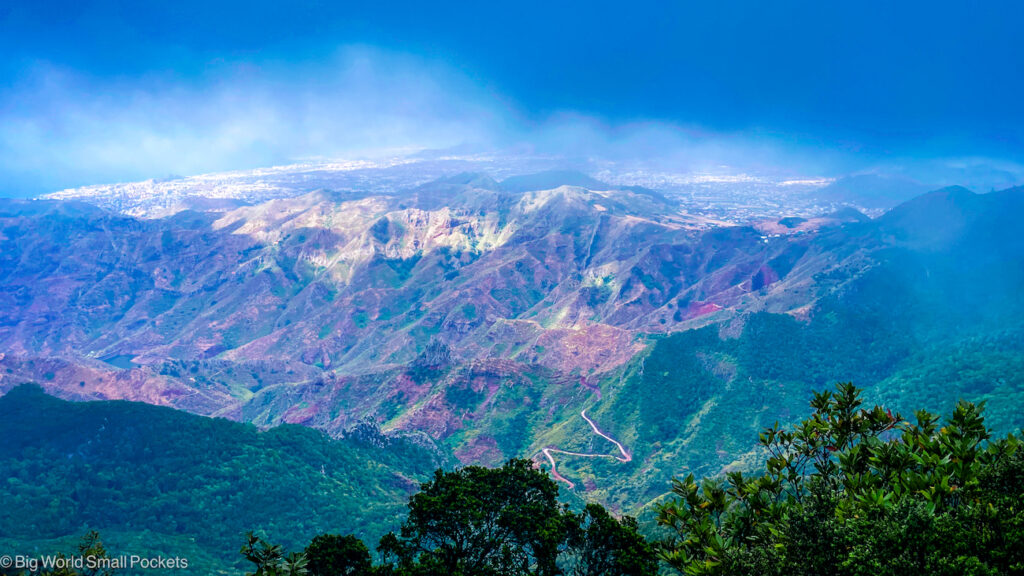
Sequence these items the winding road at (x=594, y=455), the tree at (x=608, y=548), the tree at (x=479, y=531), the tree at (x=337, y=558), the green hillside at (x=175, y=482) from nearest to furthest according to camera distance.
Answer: the tree at (x=608, y=548), the tree at (x=479, y=531), the tree at (x=337, y=558), the green hillside at (x=175, y=482), the winding road at (x=594, y=455)

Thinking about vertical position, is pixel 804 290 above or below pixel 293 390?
above

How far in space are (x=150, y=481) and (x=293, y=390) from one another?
79.9m

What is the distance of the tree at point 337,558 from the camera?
3381 centimetres

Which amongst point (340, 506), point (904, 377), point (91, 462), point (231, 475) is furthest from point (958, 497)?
point (904, 377)

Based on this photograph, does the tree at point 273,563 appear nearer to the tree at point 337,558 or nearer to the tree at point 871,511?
the tree at point 337,558

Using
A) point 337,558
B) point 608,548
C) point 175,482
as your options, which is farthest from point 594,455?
point 337,558

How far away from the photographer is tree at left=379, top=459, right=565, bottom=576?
3238cm

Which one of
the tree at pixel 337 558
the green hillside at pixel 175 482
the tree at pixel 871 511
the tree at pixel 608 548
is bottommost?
the green hillside at pixel 175 482

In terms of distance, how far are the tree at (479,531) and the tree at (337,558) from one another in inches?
68.3

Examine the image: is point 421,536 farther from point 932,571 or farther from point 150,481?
point 150,481

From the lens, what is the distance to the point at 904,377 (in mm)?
122500

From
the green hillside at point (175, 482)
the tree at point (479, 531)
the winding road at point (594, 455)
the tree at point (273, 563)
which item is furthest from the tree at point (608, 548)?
the winding road at point (594, 455)

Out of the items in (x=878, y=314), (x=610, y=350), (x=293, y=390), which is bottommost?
(x=293, y=390)

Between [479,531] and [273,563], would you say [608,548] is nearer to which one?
[479,531]
